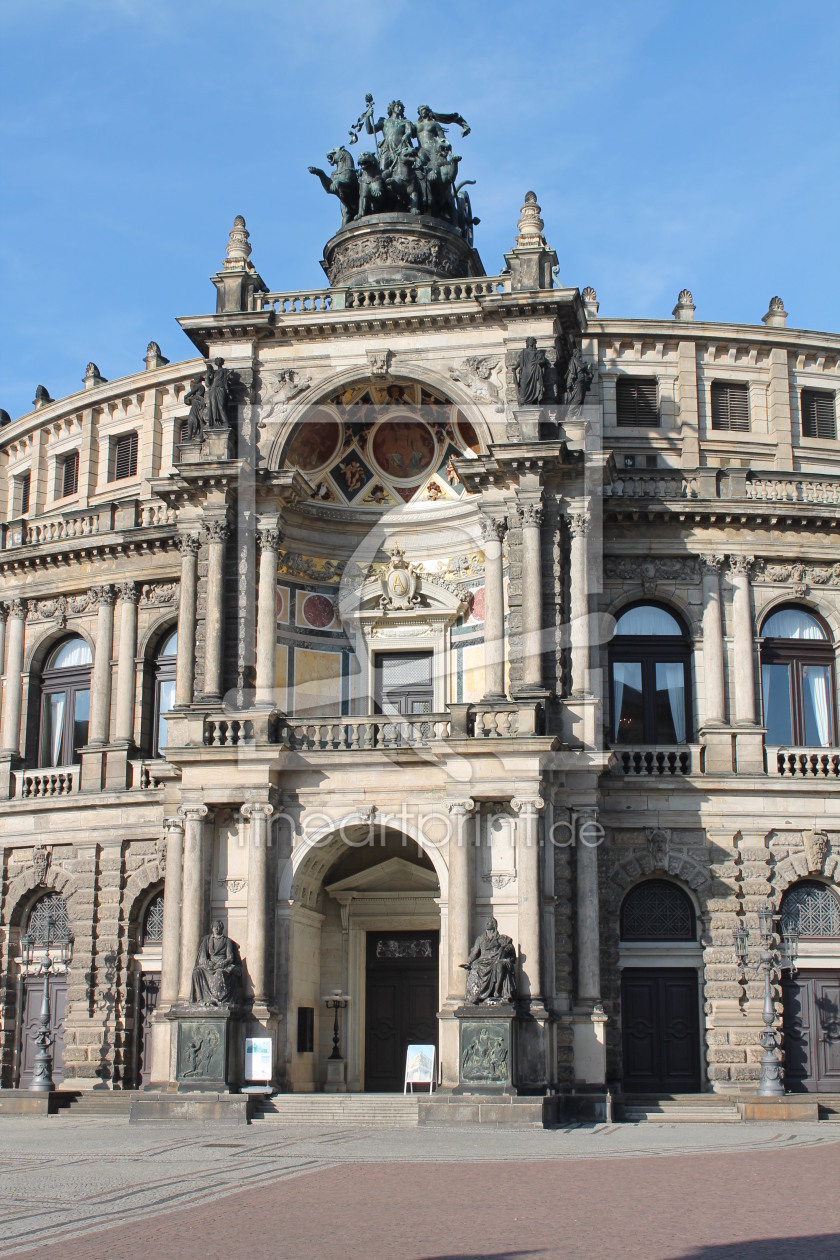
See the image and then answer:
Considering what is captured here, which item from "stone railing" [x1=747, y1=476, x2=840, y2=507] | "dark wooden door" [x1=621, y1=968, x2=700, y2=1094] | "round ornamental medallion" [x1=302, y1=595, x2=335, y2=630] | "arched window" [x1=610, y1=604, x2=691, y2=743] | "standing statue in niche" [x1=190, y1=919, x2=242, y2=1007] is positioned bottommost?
"dark wooden door" [x1=621, y1=968, x2=700, y2=1094]

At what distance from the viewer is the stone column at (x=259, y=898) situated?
32.2 meters

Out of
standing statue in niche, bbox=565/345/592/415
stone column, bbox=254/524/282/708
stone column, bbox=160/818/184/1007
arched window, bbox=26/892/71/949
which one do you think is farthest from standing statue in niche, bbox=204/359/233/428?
arched window, bbox=26/892/71/949

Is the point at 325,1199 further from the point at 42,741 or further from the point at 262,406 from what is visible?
the point at 42,741

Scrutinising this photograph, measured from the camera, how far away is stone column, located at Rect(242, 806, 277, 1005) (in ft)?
106

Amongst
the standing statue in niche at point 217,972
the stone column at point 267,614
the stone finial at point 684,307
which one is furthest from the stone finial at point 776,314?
the standing statue in niche at point 217,972

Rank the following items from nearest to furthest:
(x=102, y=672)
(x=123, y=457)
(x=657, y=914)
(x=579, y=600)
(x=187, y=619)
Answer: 1. (x=579, y=600)
2. (x=187, y=619)
3. (x=657, y=914)
4. (x=102, y=672)
5. (x=123, y=457)

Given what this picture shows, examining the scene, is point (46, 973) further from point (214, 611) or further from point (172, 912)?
point (214, 611)

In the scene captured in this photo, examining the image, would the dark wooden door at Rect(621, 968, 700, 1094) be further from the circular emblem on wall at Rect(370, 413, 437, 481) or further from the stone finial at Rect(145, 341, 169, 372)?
the stone finial at Rect(145, 341, 169, 372)

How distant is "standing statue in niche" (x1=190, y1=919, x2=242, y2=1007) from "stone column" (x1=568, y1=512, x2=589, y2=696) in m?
9.17

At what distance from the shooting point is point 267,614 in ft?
116

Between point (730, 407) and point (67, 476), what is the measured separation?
66.2 feet

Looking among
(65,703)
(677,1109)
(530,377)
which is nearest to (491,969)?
(677,1109)

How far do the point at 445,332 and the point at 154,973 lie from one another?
17.7m

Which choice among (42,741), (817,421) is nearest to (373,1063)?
(42,741)
